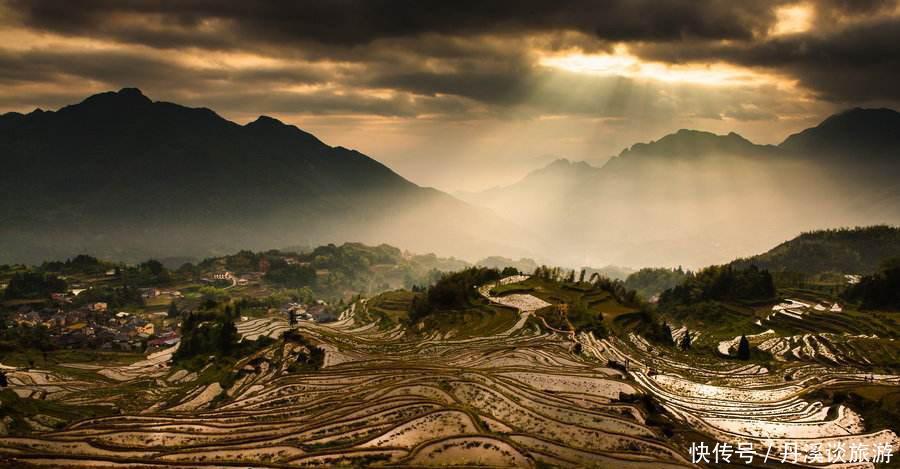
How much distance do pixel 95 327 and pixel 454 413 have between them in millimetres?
100053

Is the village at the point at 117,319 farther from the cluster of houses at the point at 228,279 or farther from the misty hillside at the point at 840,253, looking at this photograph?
the misty hillside at the point at 840,253

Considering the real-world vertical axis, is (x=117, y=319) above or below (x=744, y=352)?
below

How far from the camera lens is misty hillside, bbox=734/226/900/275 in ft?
593

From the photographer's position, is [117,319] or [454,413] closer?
[454,413]

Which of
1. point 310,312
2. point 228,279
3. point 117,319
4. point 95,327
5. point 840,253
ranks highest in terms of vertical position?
point 840,253

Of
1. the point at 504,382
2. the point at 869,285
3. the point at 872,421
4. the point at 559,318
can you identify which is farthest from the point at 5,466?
the point at 869,285

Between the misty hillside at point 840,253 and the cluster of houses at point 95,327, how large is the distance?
173 metres

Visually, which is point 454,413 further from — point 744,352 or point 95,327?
point 95,327

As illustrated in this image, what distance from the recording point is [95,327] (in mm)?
107812

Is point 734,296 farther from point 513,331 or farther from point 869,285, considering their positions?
point 513,331

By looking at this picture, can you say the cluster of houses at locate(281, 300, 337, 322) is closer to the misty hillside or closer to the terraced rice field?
the terraced rice field

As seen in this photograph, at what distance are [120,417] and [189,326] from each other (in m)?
50.8

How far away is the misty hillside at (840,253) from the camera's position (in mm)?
180625

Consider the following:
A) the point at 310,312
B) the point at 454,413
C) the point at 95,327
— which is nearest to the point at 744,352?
the point at 454,413
